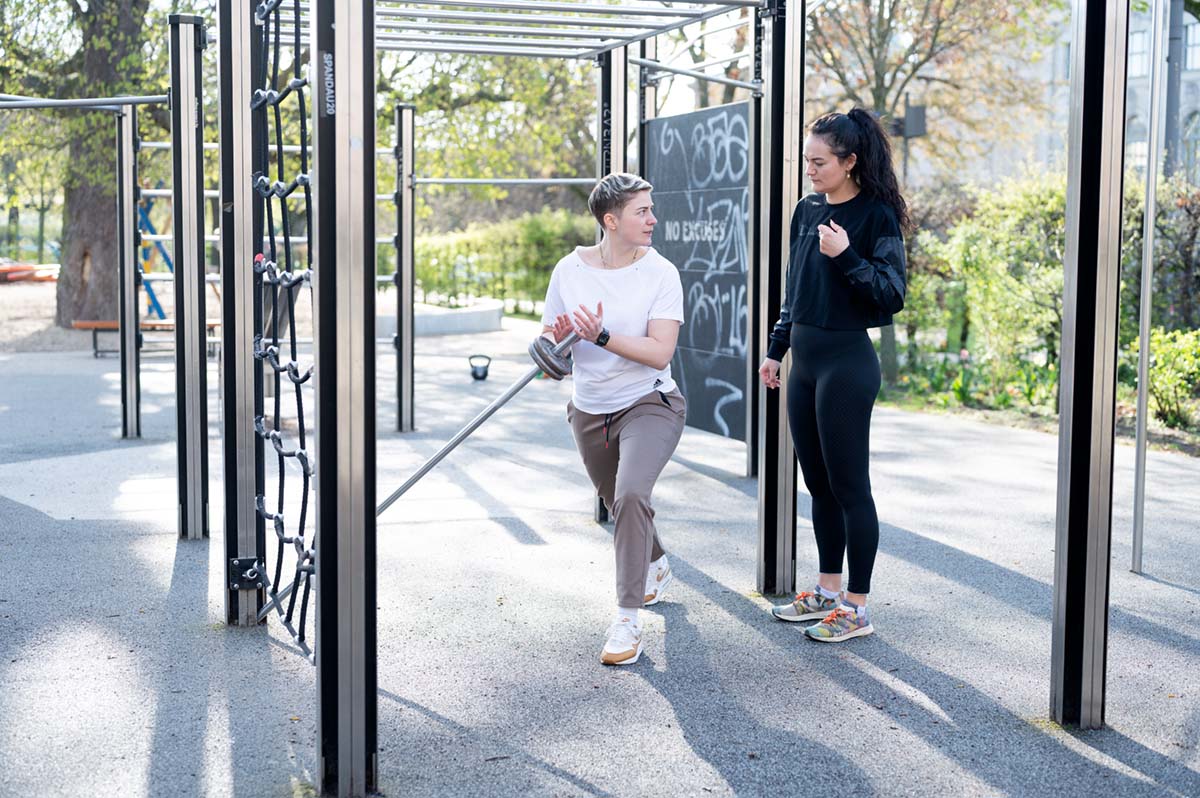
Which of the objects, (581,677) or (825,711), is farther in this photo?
(581,677)

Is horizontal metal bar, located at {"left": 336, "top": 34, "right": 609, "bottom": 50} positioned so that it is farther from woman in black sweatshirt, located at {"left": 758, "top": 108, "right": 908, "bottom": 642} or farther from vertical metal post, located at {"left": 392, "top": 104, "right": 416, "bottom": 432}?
vertical metal post, located at {"left": 392, "top": 104, "right": 416, "bottom": 432}

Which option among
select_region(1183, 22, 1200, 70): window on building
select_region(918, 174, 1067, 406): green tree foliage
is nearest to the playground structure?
select_region(918, 174, 1067, 406): green tree foliage

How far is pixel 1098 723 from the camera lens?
3.81m

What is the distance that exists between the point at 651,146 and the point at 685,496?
2.33m

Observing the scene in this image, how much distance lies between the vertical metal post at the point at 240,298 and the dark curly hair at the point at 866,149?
1.77m

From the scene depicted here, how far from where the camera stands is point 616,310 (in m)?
4.55

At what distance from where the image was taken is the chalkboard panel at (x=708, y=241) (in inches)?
309

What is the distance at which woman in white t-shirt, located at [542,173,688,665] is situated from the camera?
441 cm

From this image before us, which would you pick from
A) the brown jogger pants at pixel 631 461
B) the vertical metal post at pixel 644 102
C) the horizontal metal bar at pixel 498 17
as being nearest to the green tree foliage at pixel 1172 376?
the vertical metal post at pixel 644 102

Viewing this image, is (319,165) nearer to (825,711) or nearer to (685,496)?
(825,711)

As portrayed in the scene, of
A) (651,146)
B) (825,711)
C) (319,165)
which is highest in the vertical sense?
(651,146)

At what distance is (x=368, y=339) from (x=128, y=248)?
635 cm

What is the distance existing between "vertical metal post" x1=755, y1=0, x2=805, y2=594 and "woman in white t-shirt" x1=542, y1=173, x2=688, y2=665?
19.4 inches

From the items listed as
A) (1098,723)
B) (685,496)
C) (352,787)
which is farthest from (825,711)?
(685,496)
